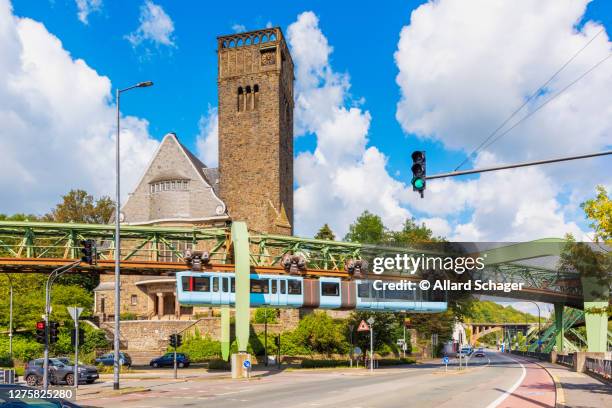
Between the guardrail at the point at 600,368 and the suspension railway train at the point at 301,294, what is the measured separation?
35.6ft

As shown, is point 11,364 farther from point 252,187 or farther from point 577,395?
point 577,395

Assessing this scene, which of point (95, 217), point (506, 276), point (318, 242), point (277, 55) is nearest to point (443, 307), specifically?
point (318, 242)

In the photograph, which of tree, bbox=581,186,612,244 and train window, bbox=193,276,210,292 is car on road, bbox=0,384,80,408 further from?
train window, bbox=193,276,210,292

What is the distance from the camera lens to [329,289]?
42594 mm

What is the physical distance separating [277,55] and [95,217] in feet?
125

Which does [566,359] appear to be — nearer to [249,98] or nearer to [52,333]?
[249,98]

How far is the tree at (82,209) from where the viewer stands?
88062 millimetres

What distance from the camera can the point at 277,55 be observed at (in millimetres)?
68812

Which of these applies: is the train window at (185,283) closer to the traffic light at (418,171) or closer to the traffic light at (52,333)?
the traffic light at (52,333)

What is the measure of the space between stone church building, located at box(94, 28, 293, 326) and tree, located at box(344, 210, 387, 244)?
27.7 metres

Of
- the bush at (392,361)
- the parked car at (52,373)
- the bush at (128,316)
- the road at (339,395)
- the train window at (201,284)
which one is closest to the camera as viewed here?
the road at (339,395)

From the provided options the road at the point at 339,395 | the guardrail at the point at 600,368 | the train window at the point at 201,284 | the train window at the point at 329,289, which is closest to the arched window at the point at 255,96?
the train window at the point at 329,289

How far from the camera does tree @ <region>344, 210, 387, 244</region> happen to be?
96375mm

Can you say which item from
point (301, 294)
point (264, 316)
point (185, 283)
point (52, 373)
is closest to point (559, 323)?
point (264, 316)
